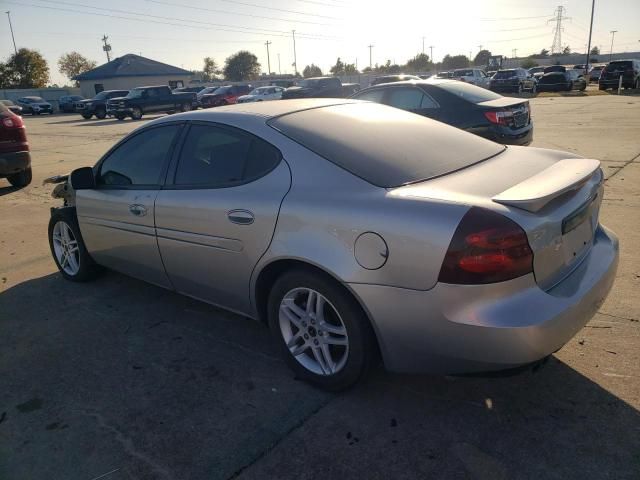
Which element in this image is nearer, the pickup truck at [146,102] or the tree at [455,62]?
the pickup truck at [146,102]

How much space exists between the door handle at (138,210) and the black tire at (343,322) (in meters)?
1.30

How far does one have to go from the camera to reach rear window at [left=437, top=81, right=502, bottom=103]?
24.9ft

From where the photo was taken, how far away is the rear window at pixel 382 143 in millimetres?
2678

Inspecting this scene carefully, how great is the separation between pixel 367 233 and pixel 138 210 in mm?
1984

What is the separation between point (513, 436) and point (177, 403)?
1760 millimetres

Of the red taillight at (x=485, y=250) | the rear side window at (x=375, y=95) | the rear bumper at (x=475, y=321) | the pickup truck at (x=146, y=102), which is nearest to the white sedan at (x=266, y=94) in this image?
the pickup truck at (x=146, y=102)

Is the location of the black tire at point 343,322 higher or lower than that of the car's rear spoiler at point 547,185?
lower

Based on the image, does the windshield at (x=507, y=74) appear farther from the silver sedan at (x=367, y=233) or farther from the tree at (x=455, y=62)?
the tree at (x=455, y=62)

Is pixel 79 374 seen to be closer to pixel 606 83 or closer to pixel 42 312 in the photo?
pixel 42 312

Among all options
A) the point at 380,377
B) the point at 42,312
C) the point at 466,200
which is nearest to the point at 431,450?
the point at 380,377

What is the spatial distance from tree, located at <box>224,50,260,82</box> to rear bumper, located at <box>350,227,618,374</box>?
344 feet

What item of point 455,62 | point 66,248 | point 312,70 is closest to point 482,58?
point 455,62

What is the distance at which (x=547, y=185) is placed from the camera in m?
2.44

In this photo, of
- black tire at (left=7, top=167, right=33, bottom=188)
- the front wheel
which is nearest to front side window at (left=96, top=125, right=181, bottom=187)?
black tire at (left=7, top=167, right=33, bottom=188)
